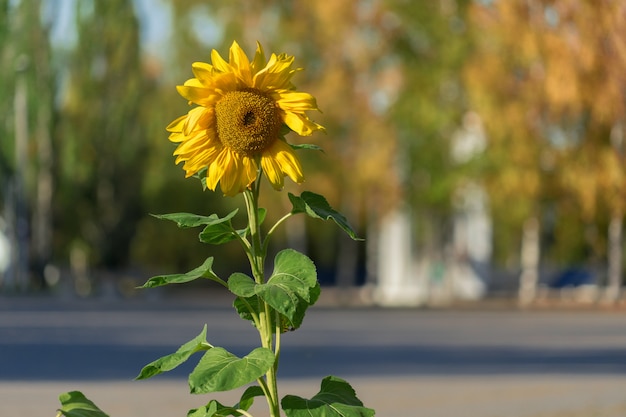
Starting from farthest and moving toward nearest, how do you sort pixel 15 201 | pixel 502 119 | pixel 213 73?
pixel 15 201
pixel 502 119
pixel 213 73

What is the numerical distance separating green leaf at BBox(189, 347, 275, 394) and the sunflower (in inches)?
16.7

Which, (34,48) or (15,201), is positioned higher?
(34,48)

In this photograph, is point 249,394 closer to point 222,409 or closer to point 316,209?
point 222,409

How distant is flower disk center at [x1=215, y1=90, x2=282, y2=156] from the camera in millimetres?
3348

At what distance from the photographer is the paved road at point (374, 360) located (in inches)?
488

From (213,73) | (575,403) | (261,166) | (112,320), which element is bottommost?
(112,320)

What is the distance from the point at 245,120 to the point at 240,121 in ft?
0.09

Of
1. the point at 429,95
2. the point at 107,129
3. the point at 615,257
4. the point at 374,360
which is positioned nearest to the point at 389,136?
the point at 429,95

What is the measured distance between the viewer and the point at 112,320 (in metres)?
29.9

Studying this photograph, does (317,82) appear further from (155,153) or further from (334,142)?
(155,153)

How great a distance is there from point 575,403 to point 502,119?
26.6 metres

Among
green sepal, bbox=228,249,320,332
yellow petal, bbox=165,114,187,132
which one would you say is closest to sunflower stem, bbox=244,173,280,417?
green sepal, bbox=228,249,320,332

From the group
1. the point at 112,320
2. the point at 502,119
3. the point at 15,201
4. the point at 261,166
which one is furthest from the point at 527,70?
the point at 261,166

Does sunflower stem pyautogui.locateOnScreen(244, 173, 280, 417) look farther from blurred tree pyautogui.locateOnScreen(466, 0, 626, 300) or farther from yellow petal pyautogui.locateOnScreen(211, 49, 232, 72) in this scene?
blurred tree pyautogui.locateOnScreen(466, 0, 626, 300)
